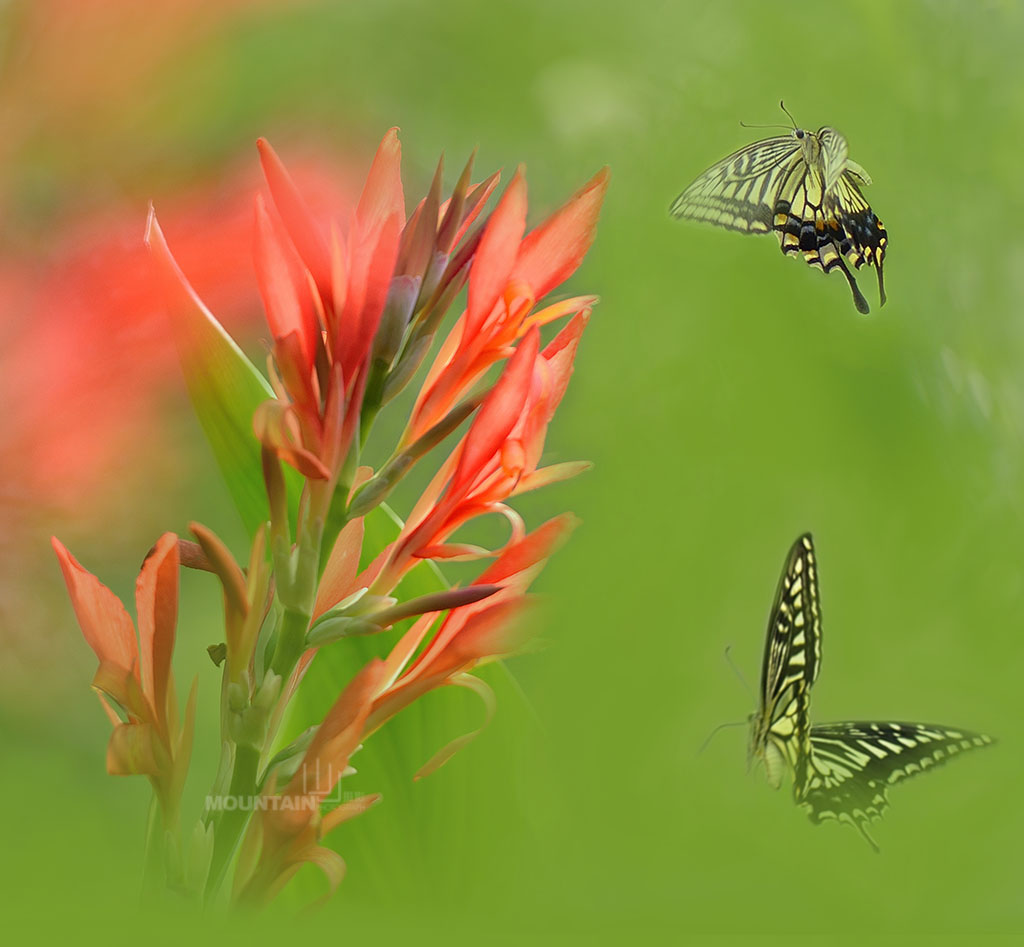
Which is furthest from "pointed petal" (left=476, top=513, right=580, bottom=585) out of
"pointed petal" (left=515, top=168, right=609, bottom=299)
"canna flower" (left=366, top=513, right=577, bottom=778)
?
"pointed petal" (left=515, top=168, right=609, bottom=299)

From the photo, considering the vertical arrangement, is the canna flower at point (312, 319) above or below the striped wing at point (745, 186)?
below

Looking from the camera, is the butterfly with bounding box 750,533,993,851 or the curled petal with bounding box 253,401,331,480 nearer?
the curled petal with bounding box 253,401,331,480

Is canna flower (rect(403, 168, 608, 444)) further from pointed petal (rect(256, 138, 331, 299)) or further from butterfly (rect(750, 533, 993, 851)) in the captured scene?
butterfly (rect(750, 533, 993, 851))

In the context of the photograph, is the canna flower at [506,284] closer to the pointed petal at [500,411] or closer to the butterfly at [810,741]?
the pointed petal at [500,411]

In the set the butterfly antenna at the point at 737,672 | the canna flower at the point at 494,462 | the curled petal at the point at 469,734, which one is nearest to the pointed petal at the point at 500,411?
the canna flower at the point at 494,462

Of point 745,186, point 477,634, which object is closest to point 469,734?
point 477,634

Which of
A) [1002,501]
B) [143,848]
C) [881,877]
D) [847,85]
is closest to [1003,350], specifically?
[1002,501]
